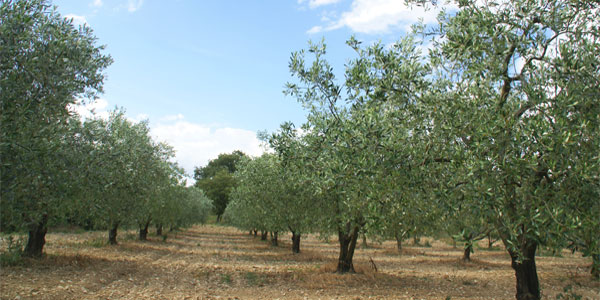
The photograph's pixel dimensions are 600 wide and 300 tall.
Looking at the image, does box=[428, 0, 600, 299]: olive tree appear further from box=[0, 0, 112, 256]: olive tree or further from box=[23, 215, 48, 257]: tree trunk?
box=[23, 215, 48, 257]: tree trunk

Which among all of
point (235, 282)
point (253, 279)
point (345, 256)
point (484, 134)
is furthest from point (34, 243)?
point (484, 134)

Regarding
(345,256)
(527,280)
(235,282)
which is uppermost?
(527,280)

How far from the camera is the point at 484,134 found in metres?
7.23

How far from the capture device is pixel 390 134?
9211 mm

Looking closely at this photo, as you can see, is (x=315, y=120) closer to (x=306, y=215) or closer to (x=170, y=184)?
(x=306, y=215)

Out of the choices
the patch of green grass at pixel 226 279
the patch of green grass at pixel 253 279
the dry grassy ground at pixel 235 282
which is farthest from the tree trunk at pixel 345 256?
the patch of green grass at pixel 226 279

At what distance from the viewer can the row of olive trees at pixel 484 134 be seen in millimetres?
7141

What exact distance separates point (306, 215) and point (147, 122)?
17.2 meters

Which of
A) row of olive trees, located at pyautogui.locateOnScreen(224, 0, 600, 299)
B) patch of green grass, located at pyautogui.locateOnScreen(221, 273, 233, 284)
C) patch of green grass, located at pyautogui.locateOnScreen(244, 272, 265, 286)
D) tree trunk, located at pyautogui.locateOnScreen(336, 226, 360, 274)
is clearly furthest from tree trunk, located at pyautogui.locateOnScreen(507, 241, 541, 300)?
patch of green grass, located at pyautogui.locateOnScreen(221, 273, 233, 284)

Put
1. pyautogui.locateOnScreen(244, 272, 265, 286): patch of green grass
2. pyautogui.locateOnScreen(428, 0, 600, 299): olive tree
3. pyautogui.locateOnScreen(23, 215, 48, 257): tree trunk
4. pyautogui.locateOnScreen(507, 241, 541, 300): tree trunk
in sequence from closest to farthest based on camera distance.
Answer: pyautogui.locateOnScreen(428, 0, 600, 299): olive tree, pyautogui.locateOnScreen(507, 241, 541, 300): tree trunk, pyautogui.locateOnScreen(244, 272, 265, 286): patch of green grass, pyautogui.locateOnScreen(23, 215, 48, 257): tree trunk

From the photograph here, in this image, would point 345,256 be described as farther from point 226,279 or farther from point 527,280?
point 527,280

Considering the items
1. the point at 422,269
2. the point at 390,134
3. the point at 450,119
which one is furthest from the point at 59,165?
the point at 422,269

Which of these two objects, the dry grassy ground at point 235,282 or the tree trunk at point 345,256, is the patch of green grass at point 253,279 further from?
the tree trunk at point 345,256

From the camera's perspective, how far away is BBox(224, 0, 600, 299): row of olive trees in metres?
7.14
